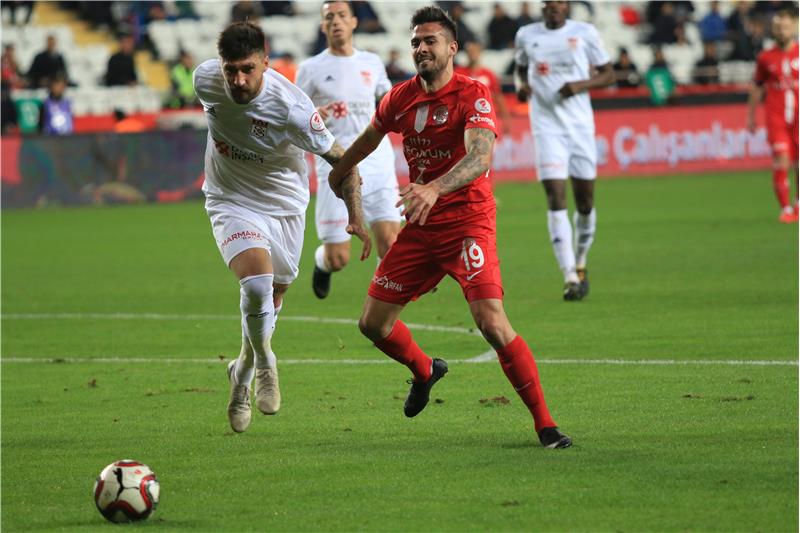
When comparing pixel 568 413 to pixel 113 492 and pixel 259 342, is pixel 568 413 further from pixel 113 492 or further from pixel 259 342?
pixel 113 492

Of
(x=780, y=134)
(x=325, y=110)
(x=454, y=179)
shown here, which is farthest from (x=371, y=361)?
(x=780, y=134)

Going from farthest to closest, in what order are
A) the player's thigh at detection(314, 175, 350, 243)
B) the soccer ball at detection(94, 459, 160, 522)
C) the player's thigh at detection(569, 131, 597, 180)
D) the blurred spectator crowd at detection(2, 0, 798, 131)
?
the blurred spectator crowd at detection(2, 0, 798, 131) → the player's thigh at detection(569, 131, 597, 180) → the player's thigh at detection(314, 175, 350, 243) → the soccer ball at detection(94, 459, 160, 522)

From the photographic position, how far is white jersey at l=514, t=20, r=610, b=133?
13.0 m

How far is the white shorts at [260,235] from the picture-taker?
7402mm

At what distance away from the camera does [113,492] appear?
558cm

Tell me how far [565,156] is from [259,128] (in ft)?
19.6

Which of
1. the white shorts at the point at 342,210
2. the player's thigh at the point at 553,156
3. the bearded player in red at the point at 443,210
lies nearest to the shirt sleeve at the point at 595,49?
the player's thigh at the point at 553,156

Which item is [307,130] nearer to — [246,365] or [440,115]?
[440,115]

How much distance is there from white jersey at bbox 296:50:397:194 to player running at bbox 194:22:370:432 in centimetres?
359

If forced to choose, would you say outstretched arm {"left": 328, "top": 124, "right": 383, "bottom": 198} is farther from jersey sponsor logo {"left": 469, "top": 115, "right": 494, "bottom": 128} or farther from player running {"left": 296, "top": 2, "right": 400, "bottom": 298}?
player running {"left": 296, "top": 2, "right": 400, "bottom": 298}

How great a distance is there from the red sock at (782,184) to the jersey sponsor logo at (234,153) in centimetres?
1185

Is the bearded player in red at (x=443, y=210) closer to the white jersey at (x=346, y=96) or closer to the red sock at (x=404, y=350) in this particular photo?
the red sock at (x=404, y=350)

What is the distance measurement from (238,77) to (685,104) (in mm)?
21441

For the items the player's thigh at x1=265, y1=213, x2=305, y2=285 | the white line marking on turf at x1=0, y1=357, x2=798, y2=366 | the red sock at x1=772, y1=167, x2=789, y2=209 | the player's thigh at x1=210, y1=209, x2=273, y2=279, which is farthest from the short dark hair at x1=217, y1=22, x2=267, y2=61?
the red sock at x1=772, y1=167, x2=789, y2=209
